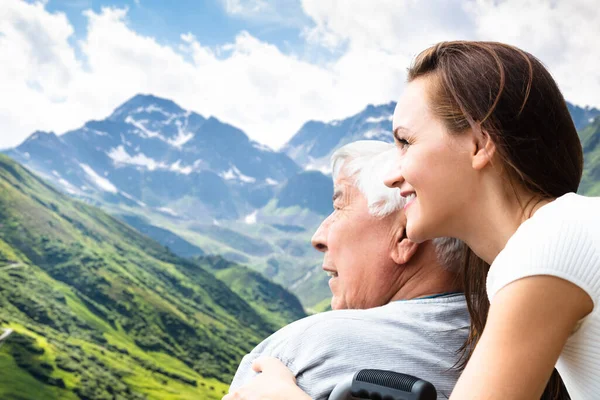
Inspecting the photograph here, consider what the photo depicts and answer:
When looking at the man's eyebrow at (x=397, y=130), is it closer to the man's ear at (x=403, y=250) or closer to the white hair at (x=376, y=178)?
the white hair at (x=376, y=178)

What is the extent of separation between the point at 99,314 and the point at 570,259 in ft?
494

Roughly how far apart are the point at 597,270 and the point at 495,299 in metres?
0.25

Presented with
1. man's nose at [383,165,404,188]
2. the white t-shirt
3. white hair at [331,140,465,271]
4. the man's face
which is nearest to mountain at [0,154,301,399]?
the man's face

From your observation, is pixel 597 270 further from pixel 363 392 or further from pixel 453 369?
pixel 453 369

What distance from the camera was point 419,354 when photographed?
260 cm

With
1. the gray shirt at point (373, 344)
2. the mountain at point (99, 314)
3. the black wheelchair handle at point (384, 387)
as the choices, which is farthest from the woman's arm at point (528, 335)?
the mountain at point (99, 314)

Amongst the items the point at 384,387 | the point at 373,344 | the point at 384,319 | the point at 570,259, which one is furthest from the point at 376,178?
the point at 570,259

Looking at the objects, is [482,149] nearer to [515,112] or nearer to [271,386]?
[515,112]

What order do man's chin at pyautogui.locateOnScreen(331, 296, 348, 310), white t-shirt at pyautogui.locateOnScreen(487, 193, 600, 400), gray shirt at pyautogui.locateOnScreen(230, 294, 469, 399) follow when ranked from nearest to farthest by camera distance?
white t-shirt at pyautogui.locateOnScreen(487, 193, 600, 400) < gray shirt at pyautogui.locateOnScreen(230, 294, 469, 399) < man's chin at pyautogui.locateOnScreen(331, 296, 348, 310)

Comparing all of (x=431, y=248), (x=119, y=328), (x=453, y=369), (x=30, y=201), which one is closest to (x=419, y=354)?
(x=453, y=369)

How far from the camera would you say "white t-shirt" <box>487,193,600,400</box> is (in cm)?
152

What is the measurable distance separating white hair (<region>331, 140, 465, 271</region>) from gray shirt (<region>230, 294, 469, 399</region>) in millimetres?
299

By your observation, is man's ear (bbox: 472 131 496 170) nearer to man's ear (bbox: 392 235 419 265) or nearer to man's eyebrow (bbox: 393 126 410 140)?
man's eyebrow (bbox: 393 126 410 140)

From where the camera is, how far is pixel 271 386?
231 centimetres
